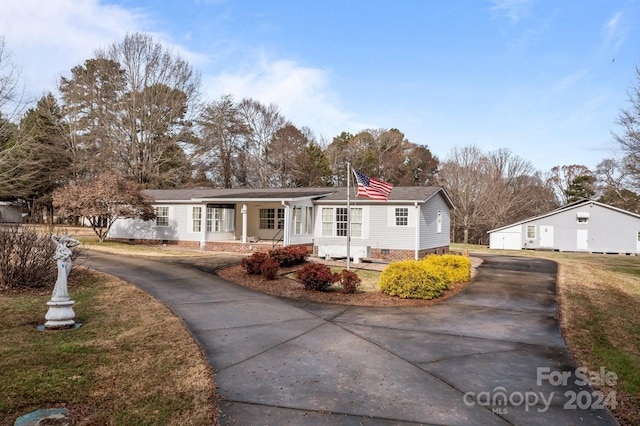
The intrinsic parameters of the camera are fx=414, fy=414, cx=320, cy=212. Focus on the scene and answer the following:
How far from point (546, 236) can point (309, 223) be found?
80.7ft

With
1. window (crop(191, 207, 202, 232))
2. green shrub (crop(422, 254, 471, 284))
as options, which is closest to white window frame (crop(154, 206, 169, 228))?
window (crop(191, 207, 202, 232))

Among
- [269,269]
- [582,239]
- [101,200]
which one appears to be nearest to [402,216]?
[269,269]

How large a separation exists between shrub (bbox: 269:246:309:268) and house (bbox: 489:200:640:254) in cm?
2763

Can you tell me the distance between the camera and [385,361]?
602cm

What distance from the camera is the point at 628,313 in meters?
9.97

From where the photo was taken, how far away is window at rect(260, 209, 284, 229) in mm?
25078

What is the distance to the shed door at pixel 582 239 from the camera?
34.2 meters

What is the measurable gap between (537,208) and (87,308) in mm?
56346

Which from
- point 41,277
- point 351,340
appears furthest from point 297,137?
point 351,340

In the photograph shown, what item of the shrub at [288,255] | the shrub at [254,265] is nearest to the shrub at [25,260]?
the shrub at [254,265]

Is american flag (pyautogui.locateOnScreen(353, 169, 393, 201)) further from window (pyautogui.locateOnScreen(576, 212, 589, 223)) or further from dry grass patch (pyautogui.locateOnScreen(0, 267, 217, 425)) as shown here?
window (pyautogui.locateOnScreen(576, 212, 589, 223))

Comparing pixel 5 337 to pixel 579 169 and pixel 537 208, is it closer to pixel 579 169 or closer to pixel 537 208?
pixel 537 208

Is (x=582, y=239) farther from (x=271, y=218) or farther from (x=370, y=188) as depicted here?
(x=370, y=188)

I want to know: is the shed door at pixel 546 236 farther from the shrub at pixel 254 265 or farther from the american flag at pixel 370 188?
the shrub at pixel 254 265
